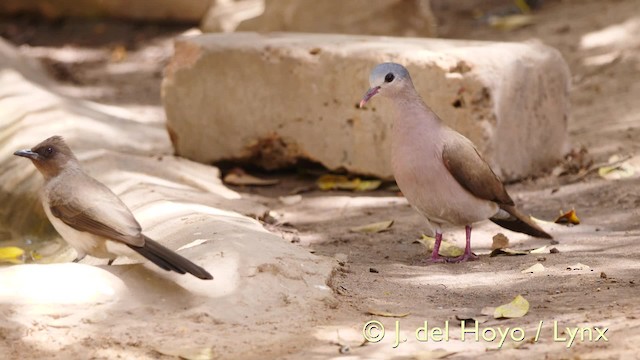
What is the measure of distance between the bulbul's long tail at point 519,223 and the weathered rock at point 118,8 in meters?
7.84

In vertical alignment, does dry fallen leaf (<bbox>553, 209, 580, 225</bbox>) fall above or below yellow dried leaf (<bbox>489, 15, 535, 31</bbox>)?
below

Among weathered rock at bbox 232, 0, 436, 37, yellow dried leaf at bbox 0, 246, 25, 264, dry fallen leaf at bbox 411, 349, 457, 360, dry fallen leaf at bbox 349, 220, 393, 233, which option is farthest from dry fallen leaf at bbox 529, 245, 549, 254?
weathered rock at bbox 232, 0, 436, 37

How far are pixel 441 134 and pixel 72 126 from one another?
3.42 meters

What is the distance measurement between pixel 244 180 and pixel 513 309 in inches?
145

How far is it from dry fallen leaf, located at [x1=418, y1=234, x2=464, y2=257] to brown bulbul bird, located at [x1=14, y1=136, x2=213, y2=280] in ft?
6.04

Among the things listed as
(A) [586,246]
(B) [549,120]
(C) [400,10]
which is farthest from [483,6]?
(A) [586,246]

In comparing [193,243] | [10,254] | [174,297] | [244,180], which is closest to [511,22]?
[244,180]

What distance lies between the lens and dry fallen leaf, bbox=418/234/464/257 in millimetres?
5859

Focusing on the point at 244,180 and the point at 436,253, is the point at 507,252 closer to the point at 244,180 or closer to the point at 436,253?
the point at 436,253

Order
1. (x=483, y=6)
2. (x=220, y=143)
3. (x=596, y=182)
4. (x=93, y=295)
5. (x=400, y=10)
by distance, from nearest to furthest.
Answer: (x=93, y=295) → (x=596, y=182) → (x=220, y=143) → (x=400, y=10) → (x=483, y=6)

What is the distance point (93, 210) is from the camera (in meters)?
4.77

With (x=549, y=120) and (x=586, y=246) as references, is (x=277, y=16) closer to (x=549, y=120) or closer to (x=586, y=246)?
(x=549, y=120)

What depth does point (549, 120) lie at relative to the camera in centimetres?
759

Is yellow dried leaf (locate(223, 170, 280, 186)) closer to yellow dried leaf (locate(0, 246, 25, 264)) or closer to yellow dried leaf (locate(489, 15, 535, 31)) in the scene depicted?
yellow dried leaf (locate(0, 246, 25, 264))
